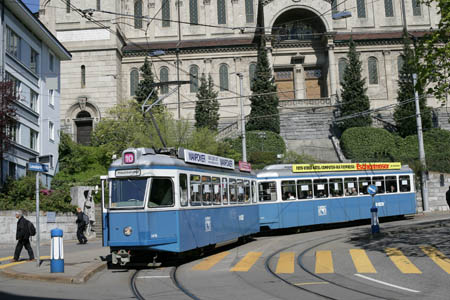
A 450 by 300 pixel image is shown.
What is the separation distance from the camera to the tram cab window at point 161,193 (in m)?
13.2

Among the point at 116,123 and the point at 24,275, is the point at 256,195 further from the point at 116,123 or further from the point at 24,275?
the point at 116,123

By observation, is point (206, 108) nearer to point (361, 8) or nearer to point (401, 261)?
point (361, 8)

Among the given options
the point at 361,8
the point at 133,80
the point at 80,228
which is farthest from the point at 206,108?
the point at 80,228

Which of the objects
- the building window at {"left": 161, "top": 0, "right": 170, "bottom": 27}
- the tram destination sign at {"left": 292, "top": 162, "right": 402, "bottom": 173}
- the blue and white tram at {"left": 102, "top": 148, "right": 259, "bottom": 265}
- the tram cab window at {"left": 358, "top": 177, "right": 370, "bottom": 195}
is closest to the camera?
the blue and white tram at {"left": 102, "top": 148, "right": 259, "bottom": 265}

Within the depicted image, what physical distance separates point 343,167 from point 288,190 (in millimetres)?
3403

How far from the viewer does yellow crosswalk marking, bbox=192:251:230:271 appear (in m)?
13.4

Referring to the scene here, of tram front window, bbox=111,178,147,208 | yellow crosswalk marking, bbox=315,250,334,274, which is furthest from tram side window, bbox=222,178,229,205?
tram front window, bbox=111,178,147,208

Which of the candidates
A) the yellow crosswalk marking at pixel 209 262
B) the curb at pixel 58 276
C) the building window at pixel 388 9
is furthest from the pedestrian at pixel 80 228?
the building window at pixel 388 9

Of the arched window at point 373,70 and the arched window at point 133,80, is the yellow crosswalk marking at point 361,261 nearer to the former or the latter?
the arched window at point 133,80

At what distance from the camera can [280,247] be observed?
1773 cm

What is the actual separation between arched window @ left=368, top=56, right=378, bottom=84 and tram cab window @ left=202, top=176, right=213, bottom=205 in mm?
46083

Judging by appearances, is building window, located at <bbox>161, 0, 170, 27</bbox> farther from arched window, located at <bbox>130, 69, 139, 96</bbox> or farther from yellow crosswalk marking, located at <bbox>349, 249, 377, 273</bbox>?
yellow crosswalk marking, located at <bbox>349, 249, 377, 273</bbox>

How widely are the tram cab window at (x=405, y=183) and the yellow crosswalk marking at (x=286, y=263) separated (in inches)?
508

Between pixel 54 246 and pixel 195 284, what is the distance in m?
3.83
